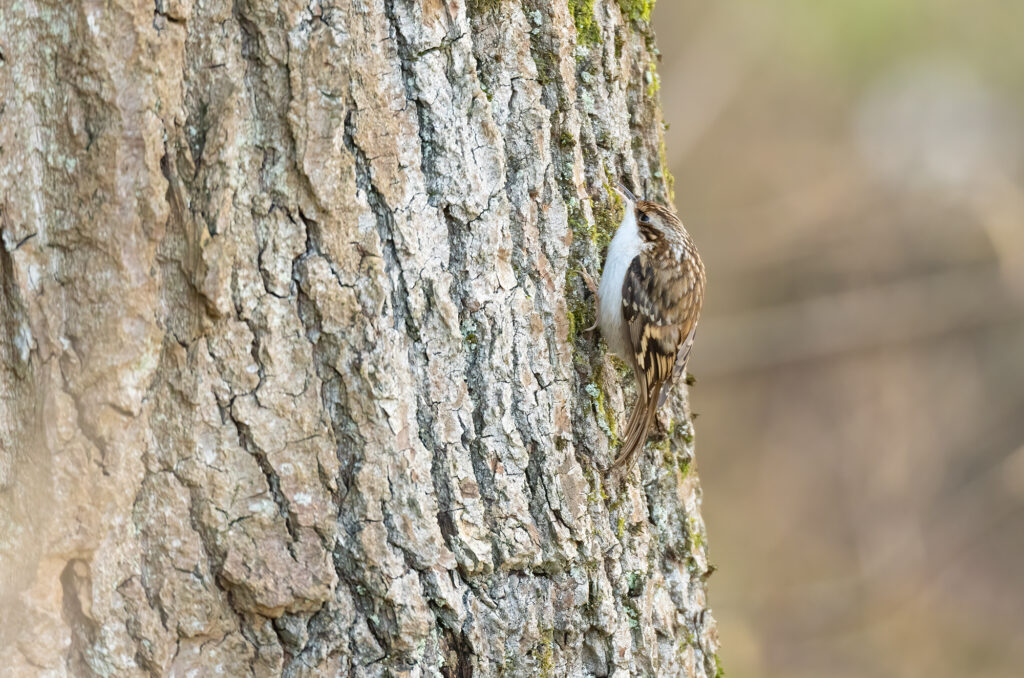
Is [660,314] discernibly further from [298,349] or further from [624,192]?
[298,349]

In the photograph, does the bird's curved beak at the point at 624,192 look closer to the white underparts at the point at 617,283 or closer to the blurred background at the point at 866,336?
the white underparts at the point at 617,283

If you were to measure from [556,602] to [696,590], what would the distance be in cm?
46

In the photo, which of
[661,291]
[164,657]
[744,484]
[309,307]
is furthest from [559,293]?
[744,484]

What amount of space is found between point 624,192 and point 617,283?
0.21 metres

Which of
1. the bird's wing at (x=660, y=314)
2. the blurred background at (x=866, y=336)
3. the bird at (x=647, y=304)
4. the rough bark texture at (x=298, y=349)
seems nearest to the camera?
the rough bark texture at (x=298, y=349)

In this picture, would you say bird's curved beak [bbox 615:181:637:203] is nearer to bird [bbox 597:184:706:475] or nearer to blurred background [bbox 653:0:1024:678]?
bird [bbox 597:184:706:475]

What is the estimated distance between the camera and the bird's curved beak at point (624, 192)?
79.3 inches

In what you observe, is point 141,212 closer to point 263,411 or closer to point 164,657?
point 263,411

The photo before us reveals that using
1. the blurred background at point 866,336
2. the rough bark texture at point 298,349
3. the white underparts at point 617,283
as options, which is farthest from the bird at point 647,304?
the blurred background at point 866,336

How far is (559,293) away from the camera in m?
1.83

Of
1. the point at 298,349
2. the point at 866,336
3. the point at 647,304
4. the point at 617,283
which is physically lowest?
the point at 298,349

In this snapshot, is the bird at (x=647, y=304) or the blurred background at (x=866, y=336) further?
the blurred background at (x=866, y=336)

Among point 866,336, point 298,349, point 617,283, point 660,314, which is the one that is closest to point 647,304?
point 660,314

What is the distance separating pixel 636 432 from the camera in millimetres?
1944
